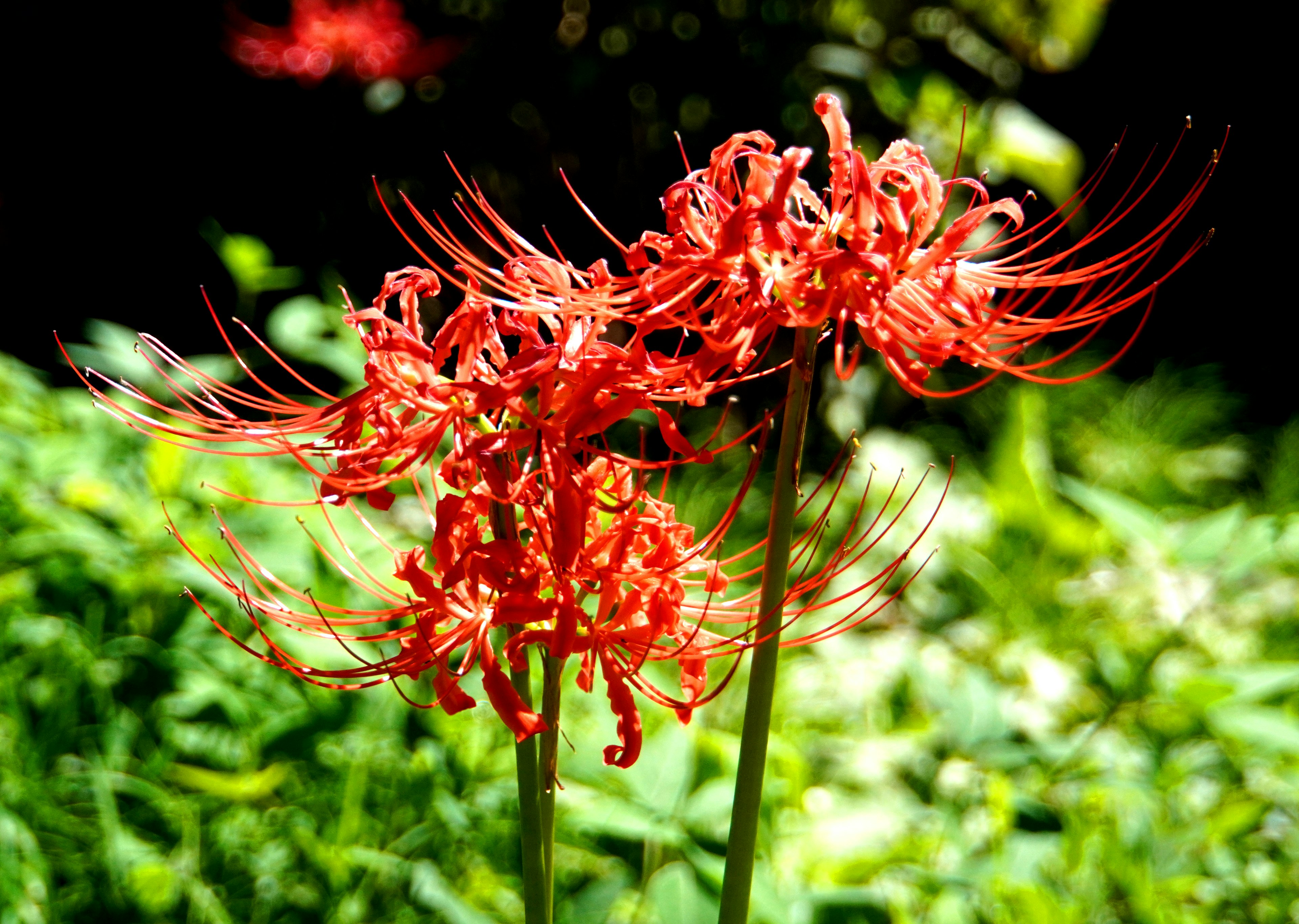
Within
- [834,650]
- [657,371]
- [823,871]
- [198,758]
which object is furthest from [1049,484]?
[657,371]

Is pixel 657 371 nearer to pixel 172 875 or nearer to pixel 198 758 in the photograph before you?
pixel 172 875

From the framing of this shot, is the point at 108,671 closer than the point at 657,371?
No

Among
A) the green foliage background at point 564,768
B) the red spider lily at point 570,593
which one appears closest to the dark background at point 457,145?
the green foliage background at point 564,768

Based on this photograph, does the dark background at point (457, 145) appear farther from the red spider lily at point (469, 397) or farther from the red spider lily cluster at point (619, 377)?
the red spider lily at point (469, 397)

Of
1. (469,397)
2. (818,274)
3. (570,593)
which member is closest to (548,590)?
(570,593)

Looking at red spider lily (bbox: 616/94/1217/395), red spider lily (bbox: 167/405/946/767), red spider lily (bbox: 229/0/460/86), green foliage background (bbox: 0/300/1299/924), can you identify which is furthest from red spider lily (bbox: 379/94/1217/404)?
red spider lily (bbox: 229/0/460/86)

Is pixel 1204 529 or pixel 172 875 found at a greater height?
pixel 1204 529

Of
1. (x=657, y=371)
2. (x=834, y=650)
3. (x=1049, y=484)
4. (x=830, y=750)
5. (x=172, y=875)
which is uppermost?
(x=1049, y=484)
